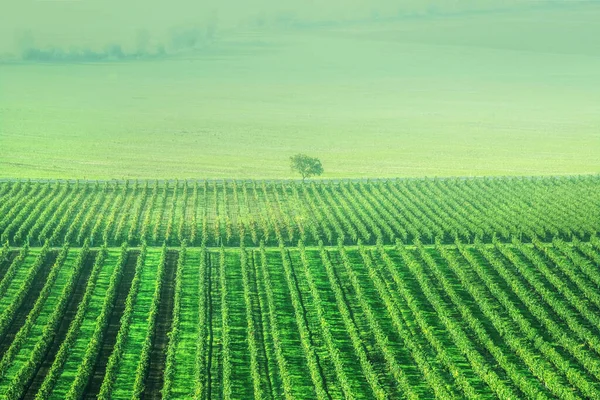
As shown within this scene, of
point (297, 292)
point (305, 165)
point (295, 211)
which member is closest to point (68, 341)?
point (297, 292)

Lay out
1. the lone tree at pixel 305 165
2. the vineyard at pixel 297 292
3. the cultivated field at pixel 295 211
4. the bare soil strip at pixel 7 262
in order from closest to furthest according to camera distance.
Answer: the vineyard at pixel 297 292 < the bare soil strip at pixel 7 262 < the cultivated field at pixel 295 211 < the lone tree at pixel 305 165

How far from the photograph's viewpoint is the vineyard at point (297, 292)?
43.0m

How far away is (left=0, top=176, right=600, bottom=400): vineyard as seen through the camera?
141 ft

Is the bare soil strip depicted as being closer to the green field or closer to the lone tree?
the green field

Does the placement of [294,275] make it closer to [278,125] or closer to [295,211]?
[295,211]

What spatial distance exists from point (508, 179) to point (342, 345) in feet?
151

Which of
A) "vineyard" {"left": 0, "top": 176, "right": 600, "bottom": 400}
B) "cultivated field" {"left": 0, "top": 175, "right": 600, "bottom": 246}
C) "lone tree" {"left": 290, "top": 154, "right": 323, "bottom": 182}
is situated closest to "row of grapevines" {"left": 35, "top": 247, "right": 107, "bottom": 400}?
"vineyard" {"left": 0, "top": 176, "right": 600, "bottom": 400}

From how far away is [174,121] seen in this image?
13900cm

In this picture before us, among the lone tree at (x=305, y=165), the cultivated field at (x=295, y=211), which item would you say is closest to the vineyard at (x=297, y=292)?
the cultivated field at (x=295, y=211)

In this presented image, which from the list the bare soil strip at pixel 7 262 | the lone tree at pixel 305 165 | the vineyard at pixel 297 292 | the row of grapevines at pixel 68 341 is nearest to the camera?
the row of grapevines at pixel 68 341

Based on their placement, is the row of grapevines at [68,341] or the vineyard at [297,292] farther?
the vineyard at [297,292]

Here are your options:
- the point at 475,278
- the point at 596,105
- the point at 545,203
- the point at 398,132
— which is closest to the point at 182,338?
the point at 475,278

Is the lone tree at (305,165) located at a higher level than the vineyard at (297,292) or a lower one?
lower

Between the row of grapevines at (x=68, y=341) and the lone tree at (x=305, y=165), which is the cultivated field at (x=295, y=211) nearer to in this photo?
the lone tree at (x=305, y=165)
